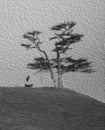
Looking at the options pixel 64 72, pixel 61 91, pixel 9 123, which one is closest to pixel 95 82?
pixel 64 72

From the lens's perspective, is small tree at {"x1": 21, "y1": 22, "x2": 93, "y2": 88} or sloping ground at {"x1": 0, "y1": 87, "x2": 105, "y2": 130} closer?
sloping ground at {"x1": 0, "y1": 87, "x2": 105, "y2": 130}

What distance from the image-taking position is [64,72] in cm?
378

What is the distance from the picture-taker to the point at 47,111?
2684 mm

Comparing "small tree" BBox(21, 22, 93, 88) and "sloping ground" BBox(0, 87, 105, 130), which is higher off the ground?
"small tree" BBox(21, 22, 93, 88)

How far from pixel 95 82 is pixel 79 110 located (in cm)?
110

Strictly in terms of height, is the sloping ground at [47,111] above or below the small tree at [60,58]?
→ below

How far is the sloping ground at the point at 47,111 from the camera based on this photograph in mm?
2371

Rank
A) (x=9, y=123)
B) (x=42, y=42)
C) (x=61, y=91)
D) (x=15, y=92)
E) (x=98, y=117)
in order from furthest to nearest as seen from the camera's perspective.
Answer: (x=42, y=42), (x=61, y=91), (x=15, y=92), (x=98, y=117), (x=9, y=123)

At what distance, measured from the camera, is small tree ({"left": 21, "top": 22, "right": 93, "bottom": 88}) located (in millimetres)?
3680

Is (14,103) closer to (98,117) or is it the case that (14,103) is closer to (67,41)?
(98,117)

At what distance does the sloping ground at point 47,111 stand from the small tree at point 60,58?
60cm

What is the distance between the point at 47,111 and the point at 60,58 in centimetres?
123

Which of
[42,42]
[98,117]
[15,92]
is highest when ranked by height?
[42,42]

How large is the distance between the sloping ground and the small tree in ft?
1.98
